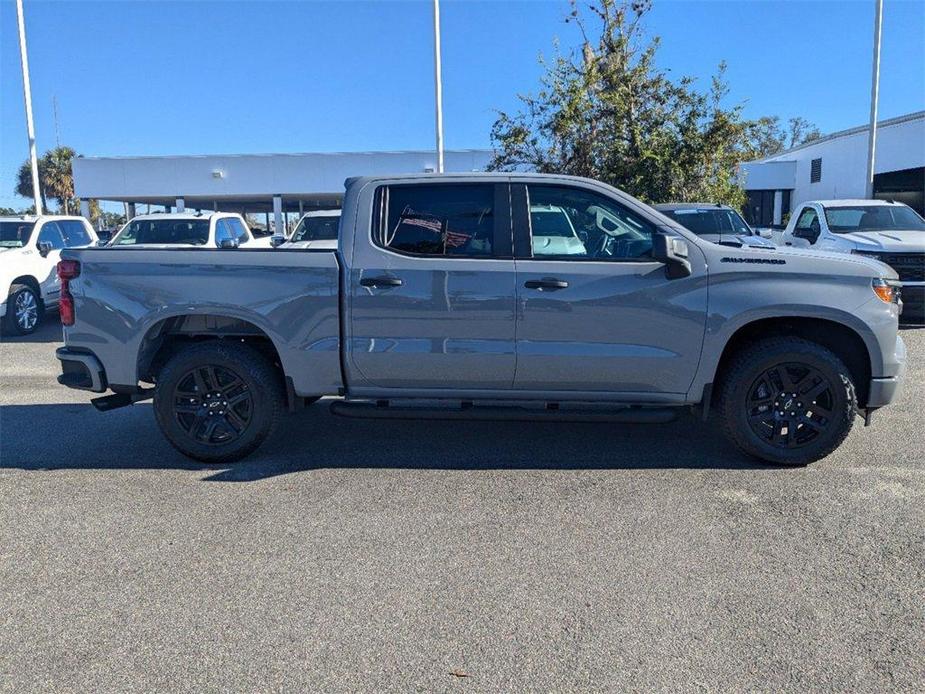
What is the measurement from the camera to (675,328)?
4.92 metres

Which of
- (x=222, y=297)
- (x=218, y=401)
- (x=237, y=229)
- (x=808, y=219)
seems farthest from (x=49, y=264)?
(x=808, y=219)

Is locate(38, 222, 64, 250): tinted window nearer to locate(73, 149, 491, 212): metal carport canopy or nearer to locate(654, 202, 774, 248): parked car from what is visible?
locate(654, 202, 774, 248): parked car

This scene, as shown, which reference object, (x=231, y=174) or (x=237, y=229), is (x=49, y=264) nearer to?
(x=237, y=229)

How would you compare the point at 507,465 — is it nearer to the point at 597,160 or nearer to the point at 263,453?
the point at 263,453

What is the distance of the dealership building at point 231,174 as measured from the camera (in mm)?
32094

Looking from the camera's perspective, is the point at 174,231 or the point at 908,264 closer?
the point at 908,264

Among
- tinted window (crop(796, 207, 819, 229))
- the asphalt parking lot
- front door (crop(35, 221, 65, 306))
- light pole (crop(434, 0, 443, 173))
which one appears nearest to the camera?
the asphalt parking lot

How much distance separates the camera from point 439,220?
5133 millimetres

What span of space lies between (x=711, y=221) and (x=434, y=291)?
9137 mm

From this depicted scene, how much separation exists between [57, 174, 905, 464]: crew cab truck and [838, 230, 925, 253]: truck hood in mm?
6705

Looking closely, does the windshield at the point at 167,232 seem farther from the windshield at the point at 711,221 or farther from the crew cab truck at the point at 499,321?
the crew cab truck at the point at 499,321

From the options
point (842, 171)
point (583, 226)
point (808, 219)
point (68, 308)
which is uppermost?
point (842, 171)

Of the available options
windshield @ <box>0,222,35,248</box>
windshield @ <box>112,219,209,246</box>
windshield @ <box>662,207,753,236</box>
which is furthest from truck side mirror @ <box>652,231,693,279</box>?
windshield @ <box>0,222,35,248</box>

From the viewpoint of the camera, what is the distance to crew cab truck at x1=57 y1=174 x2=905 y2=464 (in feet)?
16.1
